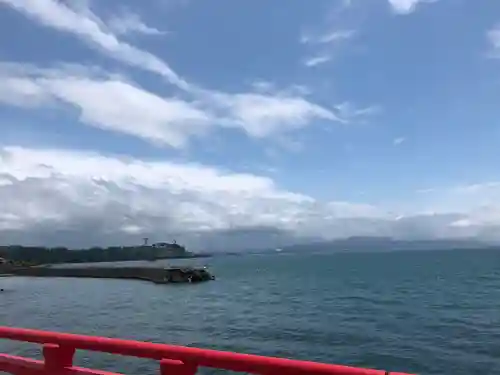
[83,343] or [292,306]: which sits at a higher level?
[83,343]

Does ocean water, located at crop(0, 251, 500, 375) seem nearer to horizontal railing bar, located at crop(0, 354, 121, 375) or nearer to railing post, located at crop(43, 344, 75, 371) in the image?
horizontal railing bar, located at crop(0, 354, 121, 375)

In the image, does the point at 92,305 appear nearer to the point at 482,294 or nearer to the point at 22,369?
the point at 482,294

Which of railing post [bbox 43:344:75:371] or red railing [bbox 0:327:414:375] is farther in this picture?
railing post [bbox 43:344:75:371]

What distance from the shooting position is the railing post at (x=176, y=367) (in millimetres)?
4410

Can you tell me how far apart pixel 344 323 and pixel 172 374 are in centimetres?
4522

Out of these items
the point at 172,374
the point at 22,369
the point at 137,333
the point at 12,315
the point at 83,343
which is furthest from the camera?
the point at 12,315

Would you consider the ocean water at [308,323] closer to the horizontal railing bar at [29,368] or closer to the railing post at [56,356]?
the horizontal railing bar at [29,368]

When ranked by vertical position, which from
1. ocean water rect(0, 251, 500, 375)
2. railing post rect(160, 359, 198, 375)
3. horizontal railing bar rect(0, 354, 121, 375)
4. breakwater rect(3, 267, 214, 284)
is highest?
railing post rect(160, 359, 198, 375)

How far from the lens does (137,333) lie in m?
43.5

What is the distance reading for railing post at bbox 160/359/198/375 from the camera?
4.41m

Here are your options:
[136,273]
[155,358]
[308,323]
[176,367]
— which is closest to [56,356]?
[155,358]

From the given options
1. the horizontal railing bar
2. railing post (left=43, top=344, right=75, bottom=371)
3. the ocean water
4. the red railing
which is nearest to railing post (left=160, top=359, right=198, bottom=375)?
the red railing

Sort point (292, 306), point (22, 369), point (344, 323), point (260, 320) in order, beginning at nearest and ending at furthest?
point (22, 369), point (344, 323), point (260, 320), point (292, 306)

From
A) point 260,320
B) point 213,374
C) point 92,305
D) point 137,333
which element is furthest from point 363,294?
point 213,374
